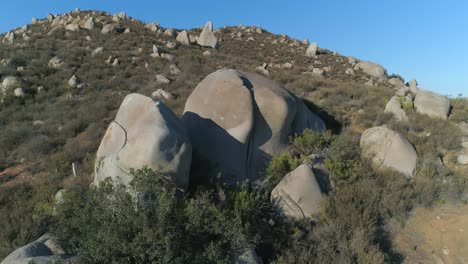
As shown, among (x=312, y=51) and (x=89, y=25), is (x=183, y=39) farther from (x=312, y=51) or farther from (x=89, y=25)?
(x=312, y=51)

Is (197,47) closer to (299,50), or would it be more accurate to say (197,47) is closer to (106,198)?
(299,50)

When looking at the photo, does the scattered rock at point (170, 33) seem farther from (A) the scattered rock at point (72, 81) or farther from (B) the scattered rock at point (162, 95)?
(B) the scattered rock at point (162, 95)

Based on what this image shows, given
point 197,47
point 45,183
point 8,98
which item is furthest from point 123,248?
point 197,47

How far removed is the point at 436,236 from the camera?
6.38 meters

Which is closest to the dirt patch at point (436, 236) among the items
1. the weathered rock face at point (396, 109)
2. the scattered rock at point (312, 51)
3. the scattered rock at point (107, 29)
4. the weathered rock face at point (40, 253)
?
the weathered rock face at point (396, 109)

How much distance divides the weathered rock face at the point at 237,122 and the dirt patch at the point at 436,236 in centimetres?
304

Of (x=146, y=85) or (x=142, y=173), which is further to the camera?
(x=146, y=85)

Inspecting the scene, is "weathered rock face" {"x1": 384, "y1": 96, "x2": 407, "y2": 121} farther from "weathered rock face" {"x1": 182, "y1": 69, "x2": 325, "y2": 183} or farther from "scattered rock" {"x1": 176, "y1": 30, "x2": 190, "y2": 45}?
"scattered rock" {"x1": 176, "y1": 30, "x2": 190, "y2": 45}

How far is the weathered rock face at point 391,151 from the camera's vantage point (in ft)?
26.5

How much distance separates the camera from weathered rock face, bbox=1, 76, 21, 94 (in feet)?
52.9

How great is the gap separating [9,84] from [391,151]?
17.0 meters

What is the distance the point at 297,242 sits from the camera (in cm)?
557

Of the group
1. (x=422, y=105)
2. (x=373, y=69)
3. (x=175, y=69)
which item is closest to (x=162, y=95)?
(x=175, y=69)

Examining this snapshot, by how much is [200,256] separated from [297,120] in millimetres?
4735
